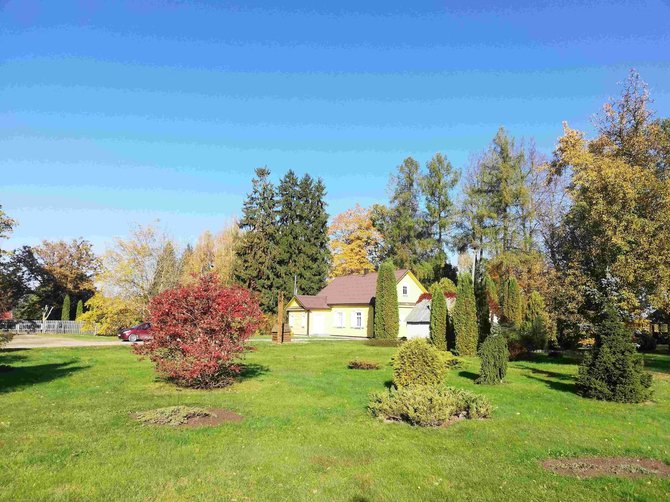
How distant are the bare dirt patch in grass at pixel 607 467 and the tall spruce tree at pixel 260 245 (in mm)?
43269

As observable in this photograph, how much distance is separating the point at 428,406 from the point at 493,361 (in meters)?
6.08

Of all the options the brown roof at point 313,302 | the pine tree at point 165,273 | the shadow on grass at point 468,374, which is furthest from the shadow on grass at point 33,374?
the brown roof at point 313,302

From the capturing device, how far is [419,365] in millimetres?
11633

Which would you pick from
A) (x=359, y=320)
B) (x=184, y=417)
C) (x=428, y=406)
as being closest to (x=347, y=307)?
(x=359, y=320)

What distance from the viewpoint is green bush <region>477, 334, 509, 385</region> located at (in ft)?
46.1

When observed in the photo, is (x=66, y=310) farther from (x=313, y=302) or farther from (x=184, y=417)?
(x=184, y=417)

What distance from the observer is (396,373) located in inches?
472

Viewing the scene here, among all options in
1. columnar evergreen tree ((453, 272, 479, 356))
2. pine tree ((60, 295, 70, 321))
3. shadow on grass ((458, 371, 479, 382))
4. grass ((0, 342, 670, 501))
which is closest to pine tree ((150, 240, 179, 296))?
pine tree ((60, 295, 70, 321))

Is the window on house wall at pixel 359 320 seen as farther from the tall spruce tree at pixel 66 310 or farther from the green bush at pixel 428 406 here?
the tall spruce tree at pixel 66 310

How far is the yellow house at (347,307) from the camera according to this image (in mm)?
40750

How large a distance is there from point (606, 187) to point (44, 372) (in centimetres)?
2231

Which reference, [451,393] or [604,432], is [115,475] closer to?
[451,393]

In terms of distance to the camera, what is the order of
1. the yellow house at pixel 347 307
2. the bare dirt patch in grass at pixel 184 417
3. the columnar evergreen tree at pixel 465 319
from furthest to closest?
the yellow house at pixel 347 307
the columnar evergreen tree at pixel 465 319
the bare dirt patch in grass at pixel 184 417

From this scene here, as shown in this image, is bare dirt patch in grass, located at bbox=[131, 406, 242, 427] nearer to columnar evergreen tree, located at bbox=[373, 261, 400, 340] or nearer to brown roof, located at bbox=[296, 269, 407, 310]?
columnar evergreen tree, located at bbox=[373, 261, 400, 340]
